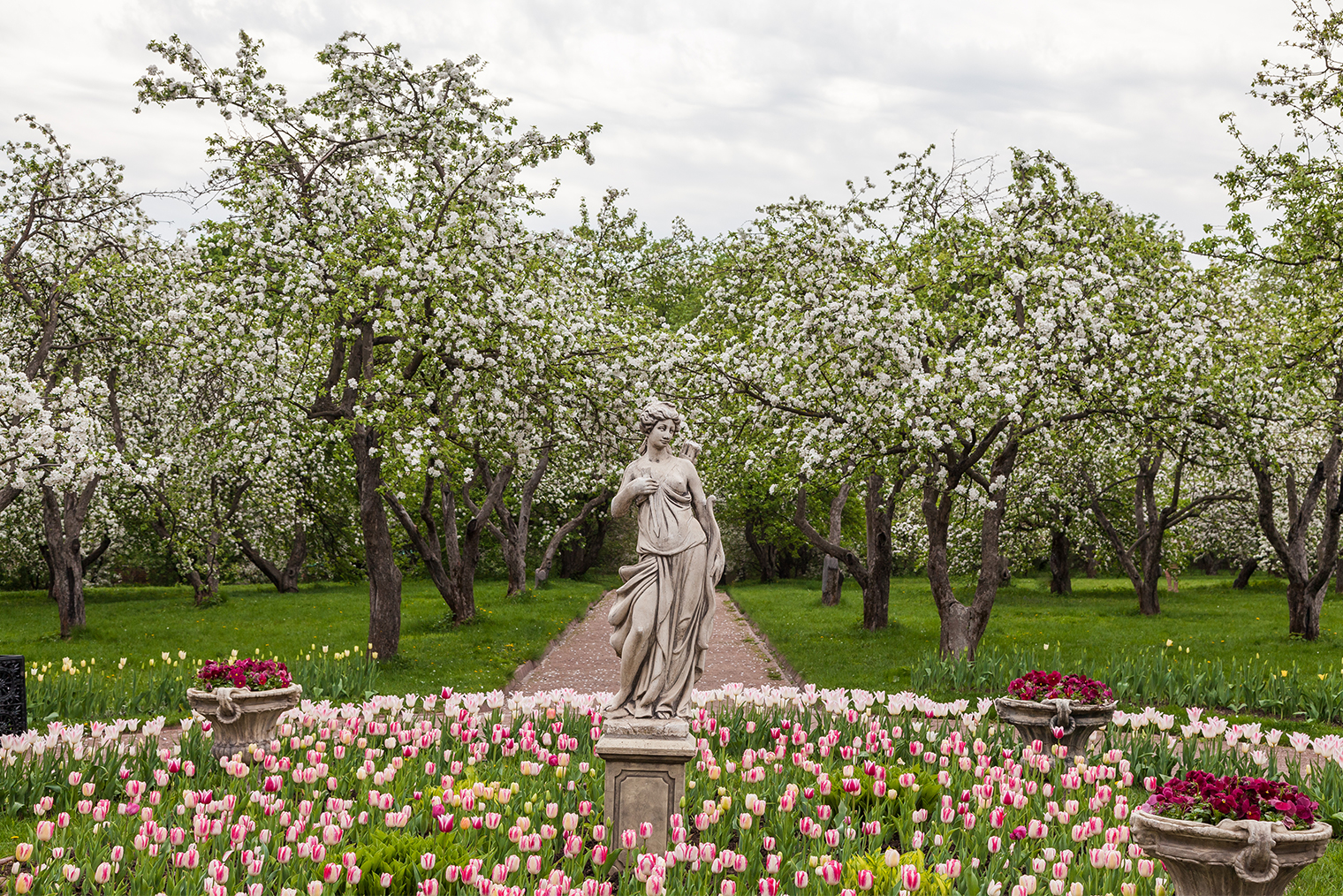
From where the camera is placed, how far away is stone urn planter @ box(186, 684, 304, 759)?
26.5ft

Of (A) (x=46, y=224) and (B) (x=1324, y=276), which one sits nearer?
(B) (x=1324, y=276)

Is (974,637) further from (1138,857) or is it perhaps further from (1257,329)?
(1138,857)

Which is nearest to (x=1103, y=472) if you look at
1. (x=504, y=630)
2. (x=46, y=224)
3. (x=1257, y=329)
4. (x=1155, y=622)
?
(x=1155, y=622)

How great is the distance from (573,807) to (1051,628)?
17913 mm

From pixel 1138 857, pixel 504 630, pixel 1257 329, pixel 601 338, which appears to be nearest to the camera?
pixel 1138 857

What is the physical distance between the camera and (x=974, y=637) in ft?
49.7

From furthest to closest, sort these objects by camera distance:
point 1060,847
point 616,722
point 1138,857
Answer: point 616,722 < point 1060,847 < point 1138,857

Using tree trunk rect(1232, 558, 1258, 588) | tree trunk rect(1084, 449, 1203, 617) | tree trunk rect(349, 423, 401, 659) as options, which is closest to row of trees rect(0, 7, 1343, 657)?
tree trunk rect(349, 423, 401, 659)

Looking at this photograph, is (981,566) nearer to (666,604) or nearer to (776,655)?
(776,655)

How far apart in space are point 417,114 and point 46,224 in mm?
7043

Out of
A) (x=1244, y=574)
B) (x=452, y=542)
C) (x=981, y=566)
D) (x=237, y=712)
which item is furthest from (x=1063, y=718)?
(x=1244, y=574)

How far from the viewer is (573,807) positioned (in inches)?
263

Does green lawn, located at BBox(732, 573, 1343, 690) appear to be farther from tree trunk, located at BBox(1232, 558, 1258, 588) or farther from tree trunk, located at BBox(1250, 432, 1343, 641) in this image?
tree trunk, located at BBox(1250, 432, 1343, 641)

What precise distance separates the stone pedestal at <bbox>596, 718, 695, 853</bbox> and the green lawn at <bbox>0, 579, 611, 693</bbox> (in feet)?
24.8
